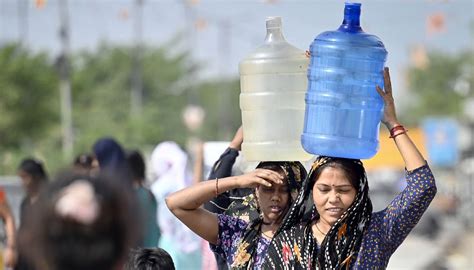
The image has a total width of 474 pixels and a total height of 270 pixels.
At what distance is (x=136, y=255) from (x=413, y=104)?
73290mm

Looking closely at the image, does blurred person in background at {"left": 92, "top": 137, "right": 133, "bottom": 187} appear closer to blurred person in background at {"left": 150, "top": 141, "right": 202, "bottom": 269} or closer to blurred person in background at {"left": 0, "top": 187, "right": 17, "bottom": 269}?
blurred person in background at {"left": 150, "top": 141, "right": 202, "bottom": 269}

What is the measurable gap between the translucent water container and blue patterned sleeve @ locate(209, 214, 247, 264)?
0.31 meters

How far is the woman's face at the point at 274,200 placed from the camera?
15.1ft

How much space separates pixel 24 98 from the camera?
135 feet

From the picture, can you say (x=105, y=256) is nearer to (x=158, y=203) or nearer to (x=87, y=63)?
(x=158, y=203)

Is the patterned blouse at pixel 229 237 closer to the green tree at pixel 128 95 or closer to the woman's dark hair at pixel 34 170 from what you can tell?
the woman's dark hair at pixel 34 170

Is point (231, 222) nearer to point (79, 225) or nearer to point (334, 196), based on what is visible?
point (334, 196)

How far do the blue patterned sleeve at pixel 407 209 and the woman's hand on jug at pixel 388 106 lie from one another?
0.85 feet

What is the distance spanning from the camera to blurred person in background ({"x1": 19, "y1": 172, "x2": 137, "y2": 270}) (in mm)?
2299

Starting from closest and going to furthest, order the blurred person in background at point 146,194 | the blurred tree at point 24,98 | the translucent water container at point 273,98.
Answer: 1. the translucent water container at point 273,98
2. the blurred person in background at point 146,194
3. the blurred tree at point 24,98

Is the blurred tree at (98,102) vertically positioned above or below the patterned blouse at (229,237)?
below

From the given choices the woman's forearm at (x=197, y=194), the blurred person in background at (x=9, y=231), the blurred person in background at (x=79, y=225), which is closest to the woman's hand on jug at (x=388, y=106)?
the woman's forearm at (x=197, y=194)

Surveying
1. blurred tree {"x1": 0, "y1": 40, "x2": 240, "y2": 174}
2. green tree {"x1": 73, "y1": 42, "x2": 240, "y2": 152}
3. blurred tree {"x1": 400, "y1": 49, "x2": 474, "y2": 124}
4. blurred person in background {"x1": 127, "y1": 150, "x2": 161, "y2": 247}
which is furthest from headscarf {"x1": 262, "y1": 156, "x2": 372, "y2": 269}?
blurred tree {"x1": 400, "y1": 49, "x2": 474, "y2": 124}

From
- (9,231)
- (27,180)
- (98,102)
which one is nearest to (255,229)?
(27,180)
